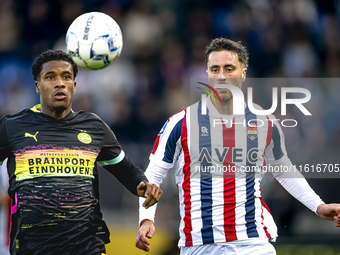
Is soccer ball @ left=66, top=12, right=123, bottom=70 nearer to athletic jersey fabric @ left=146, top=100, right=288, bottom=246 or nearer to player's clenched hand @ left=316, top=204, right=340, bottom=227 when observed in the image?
athletic jersey fabric @ left=146, top=100, right=288, bottom=246

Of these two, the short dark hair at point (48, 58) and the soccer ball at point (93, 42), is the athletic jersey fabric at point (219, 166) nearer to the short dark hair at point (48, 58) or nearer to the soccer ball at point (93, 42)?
the soccer ball at point (93, 42)

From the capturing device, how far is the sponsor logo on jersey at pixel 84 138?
4.60 meters

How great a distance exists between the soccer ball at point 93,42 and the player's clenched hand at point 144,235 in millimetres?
1531

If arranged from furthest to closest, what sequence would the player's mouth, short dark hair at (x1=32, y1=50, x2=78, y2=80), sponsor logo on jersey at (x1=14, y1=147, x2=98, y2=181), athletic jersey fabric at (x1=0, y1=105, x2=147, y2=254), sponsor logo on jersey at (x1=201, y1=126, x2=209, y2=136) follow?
sponsor logo on jersey at (x1=201, y1=126, x2=209, y2=136), short dark hair at (x1=32, y1=50, x2=78, y2=80), the player's mouth, sponsor logo on jersey at (x1=14, y1=147, x2=98, y2=181), athletic jersey fabric at (x1=0, y1=105, x2=147, y2=254)

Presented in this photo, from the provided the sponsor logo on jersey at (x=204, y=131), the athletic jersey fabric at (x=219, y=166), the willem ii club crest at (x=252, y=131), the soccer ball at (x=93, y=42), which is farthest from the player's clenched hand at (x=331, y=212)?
the soccer ball at (x=93, y=42)

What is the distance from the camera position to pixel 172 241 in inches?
268

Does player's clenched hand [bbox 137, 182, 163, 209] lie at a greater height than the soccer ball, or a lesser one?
lesser

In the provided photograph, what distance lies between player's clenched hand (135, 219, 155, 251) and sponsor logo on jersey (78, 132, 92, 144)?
0.90 metres

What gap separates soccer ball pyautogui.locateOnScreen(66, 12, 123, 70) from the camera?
4.76 metres

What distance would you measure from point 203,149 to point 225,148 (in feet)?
0.69

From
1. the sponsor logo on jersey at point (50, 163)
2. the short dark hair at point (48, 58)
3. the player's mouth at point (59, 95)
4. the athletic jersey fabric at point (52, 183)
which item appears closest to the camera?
the athletic jersey fabric at point (52, 183)

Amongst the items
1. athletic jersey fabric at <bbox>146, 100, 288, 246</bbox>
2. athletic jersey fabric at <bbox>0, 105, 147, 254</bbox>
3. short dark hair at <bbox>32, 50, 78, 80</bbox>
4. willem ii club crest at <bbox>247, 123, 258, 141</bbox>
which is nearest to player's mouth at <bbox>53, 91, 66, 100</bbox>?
athletic jersey fabric at <bbox>0, 105, 147, 254</bbox>

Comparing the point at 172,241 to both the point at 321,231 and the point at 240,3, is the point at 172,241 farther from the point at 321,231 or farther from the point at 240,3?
the point at 240,3

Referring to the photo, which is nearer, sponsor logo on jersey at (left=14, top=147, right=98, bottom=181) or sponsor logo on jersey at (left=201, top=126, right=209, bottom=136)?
sponsor logo on jersey at (left=14, top=147, right=98, bottom=181)
